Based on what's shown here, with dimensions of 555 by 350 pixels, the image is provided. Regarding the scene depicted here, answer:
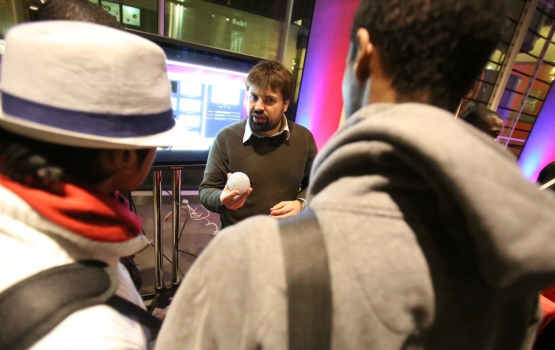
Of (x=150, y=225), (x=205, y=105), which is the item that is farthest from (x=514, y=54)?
(x=150, y=225)

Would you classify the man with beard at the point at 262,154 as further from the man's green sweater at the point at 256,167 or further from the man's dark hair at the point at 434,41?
the man's dark hair at the point at 434,41

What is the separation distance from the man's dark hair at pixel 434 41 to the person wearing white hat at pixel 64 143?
0.50 meters

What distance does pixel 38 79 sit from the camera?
19.8 inches

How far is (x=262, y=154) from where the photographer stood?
1633 millimetres

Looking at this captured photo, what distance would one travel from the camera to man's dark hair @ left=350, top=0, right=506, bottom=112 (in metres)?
0.44

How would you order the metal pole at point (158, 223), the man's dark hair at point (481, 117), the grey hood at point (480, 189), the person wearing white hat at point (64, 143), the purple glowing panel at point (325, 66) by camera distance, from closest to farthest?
the grey hood at point (480, 189), the person wearing white hat at point (64, 143), the metal pole at point (158, 223), the man's dark hair at point (481, 117), the purple glowing panel at point (325, 66)

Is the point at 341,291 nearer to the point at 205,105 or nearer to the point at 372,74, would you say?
the point at 372,74

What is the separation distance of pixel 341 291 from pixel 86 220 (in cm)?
51

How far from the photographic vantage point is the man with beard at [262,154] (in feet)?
5.15

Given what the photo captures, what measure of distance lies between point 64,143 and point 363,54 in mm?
607

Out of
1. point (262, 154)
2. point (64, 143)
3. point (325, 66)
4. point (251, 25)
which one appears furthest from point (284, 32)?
point (64, 143)

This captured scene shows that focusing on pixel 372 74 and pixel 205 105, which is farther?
pixel 205 105

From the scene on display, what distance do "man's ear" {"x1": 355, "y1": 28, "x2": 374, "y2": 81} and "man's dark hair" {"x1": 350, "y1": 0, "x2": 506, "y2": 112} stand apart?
1 cm

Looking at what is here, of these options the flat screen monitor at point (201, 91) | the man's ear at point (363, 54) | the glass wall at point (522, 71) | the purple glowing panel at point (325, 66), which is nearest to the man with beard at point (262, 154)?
the flat screen monitor at point (201, 91)
